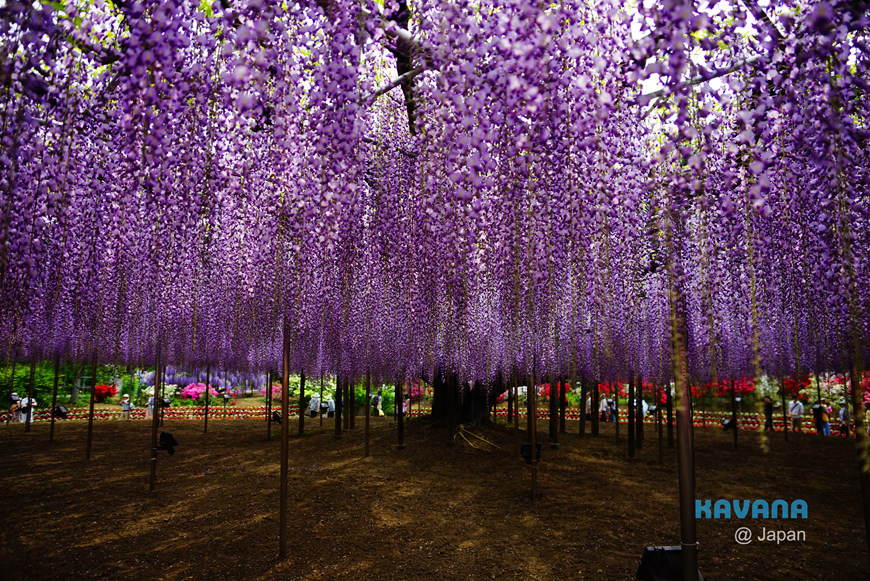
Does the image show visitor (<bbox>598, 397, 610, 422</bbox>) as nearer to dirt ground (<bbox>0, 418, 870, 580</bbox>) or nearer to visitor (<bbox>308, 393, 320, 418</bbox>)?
dirt ground (<bbox>0, 418, 870, 580</bbox>)

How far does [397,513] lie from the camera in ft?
20.7

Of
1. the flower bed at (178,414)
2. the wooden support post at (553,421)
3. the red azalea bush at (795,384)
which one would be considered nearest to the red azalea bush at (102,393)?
the flower bed at (178,414)

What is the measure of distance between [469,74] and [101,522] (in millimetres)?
6584

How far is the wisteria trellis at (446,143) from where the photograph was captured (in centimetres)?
267

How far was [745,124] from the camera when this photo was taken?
270 centimetres

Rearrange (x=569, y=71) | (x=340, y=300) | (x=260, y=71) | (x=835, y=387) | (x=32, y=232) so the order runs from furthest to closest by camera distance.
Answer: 1. (x=835, y=387)
2. (x=340, y=300)
3. (x=32, y=232)
4. (x=569, y=71)
5. (x=260, y=71)

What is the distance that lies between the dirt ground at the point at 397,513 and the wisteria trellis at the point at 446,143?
243 centimetres

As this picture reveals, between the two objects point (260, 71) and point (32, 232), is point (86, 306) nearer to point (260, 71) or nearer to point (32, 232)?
point (32, 232)

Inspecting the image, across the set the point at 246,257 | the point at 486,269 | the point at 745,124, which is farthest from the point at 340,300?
the point at 745,124

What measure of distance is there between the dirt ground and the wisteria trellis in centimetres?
243

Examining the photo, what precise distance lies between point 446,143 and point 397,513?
196 inches

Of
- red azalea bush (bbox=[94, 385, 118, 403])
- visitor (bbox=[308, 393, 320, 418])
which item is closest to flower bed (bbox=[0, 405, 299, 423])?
visitor (bbox=[308, 393, 320, 418])

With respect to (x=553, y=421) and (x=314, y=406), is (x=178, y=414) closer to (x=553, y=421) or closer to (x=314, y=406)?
(x=314, y=406)

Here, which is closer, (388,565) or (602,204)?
(602,204)
